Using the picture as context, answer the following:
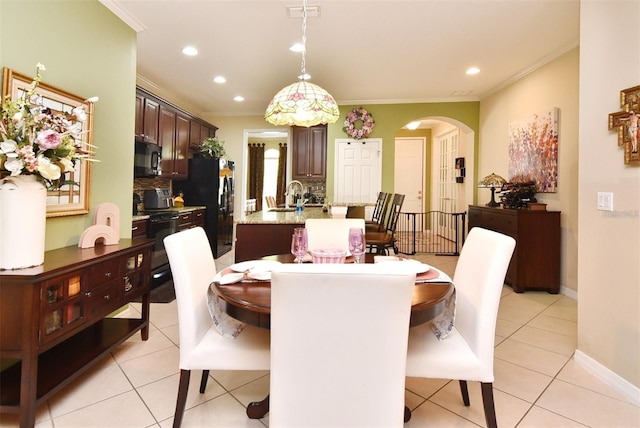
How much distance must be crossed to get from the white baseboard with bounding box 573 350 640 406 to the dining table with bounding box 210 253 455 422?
1.35 m

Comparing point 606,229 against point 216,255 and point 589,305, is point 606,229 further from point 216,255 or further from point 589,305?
point 216,255

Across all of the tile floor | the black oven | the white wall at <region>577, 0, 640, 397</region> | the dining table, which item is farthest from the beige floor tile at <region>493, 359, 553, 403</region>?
the black oven

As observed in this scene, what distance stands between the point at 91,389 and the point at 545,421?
2.45 meters

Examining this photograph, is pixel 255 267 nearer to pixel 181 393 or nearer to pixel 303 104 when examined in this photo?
pixel 181 393

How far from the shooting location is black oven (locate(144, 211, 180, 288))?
12.3ft

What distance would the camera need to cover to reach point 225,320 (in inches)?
58.6

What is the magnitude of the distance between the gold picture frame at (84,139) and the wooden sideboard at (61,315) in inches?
12.0

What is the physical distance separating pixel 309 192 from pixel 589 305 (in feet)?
17.1

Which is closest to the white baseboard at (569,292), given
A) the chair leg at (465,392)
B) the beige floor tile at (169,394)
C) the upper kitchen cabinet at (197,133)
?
the chair leg at (465,392)

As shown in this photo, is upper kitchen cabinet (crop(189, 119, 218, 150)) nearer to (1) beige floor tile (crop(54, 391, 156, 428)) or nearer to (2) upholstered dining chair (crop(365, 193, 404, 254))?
(2) upholstered dining chair (crop(365, 193, 404, 254))

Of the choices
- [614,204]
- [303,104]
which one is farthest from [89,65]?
[614,204]

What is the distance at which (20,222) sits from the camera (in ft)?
5.03

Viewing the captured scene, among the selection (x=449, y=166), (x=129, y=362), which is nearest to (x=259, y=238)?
(x=129, y=362)

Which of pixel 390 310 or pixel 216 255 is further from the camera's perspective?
pixel 216 255
